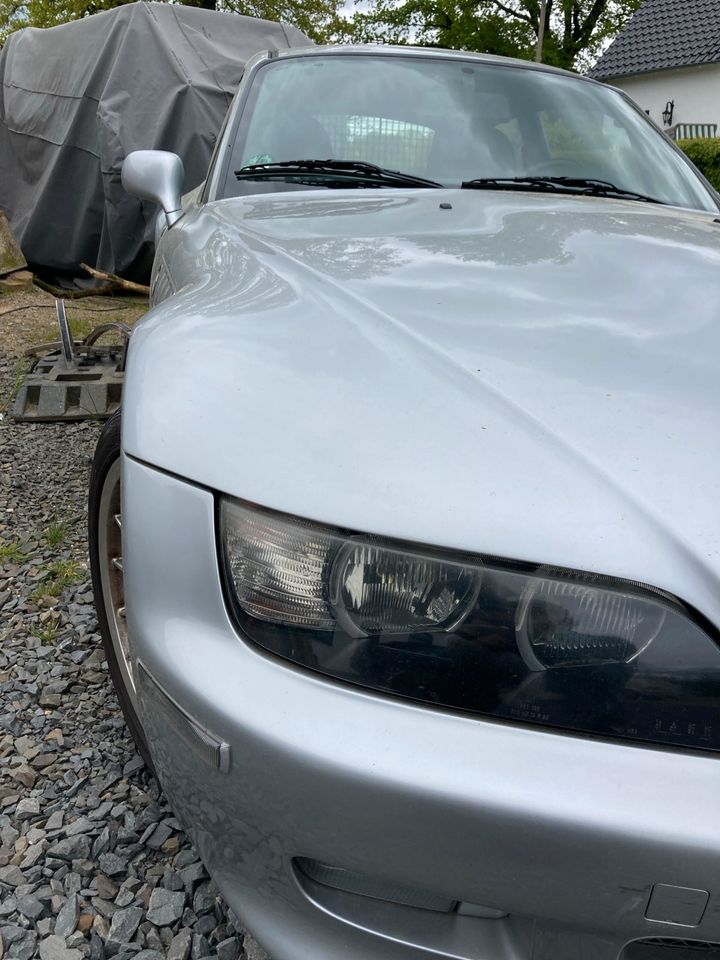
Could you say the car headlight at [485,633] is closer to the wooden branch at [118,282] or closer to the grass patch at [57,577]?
the grass patch at [57,577]

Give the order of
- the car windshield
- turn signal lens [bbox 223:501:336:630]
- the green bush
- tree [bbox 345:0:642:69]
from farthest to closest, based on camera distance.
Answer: tree [bbox 345:0:642:69]
the green bush
the car windshield
turn signal lens [bbox 223:501:336:630]

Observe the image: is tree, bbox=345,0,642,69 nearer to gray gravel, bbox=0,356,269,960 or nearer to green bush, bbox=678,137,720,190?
green bush, bbox=678,137,720,190

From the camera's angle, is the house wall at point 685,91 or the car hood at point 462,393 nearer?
the car hood at point 462,393

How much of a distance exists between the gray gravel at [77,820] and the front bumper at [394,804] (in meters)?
0.45

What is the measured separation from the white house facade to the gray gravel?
2424 cm

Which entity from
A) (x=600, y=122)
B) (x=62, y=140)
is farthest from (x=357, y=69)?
→ (x=62, y=140)

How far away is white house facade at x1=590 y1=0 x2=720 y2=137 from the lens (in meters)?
22.9

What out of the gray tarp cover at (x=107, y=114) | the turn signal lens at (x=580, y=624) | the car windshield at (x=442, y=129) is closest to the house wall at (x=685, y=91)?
the gray tarp cover at (x=107, y=114)

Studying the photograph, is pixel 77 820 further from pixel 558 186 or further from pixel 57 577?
pixel 558 186

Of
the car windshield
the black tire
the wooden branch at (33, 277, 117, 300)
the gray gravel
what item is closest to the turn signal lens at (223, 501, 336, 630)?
the black tire

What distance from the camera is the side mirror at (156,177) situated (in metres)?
2.33

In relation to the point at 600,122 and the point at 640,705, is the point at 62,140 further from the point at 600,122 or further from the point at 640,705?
the point at 640,705

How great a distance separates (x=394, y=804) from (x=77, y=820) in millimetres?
1000

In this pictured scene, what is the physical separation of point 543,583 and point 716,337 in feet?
1.73
